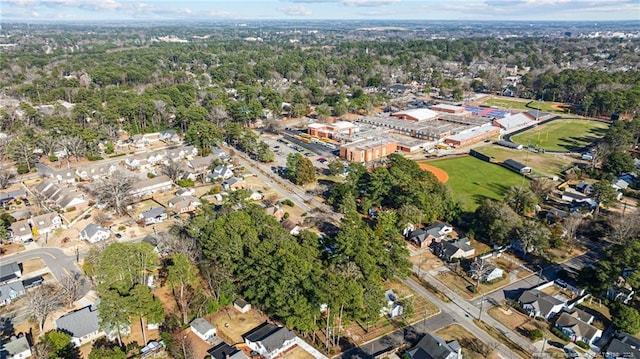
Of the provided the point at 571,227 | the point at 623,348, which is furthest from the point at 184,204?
the point at 623,348

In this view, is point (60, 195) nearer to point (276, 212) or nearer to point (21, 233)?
point (21, 233)

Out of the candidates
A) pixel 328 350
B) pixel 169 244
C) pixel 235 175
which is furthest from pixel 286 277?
pixel 235 175

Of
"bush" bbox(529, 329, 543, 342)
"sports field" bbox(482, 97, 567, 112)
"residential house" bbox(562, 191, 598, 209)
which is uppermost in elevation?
"sports field" bbox(482, 97, 567, 112)

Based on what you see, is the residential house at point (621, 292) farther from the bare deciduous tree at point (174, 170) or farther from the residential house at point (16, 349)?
the bare deciduous tree at point (174, 170)

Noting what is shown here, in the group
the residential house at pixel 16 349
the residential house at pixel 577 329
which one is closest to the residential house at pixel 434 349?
the residential house at pixel 577 329

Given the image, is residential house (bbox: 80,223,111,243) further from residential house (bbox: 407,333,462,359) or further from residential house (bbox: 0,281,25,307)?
residential house (bbox: 407,333,462,359)

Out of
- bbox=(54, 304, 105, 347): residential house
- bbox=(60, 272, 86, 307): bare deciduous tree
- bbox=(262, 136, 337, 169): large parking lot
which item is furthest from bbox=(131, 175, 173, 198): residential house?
bbox=(54, 304, 105, 347): residential house

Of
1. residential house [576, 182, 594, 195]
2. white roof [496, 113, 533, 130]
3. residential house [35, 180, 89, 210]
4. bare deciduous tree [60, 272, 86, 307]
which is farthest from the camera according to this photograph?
white roof [496, 113, 533, 130]

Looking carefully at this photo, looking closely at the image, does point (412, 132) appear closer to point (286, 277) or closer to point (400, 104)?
point (400, 104)
